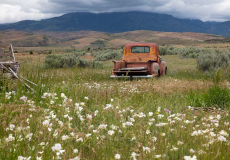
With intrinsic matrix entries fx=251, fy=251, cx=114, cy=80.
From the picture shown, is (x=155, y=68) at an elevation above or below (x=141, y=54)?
below

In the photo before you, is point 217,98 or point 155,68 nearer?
point 217,98

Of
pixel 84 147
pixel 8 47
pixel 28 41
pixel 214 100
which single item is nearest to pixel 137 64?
pixel 8 47

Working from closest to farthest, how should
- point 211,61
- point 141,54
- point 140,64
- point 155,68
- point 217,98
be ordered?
1. point 217,98
2. point 155,68
3. point 140,64
4. point 141,54
5. point 211,61

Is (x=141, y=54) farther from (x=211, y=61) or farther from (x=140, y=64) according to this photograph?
(x=211, y=61)

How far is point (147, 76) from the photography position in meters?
12.0

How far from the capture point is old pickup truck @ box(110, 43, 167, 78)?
41.7 feet

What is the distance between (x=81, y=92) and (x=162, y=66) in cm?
869

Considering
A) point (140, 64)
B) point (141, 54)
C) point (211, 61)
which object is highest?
point (141, 54)

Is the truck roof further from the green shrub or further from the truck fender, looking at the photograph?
the green shrub

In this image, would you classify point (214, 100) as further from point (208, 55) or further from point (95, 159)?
point (208, 55)

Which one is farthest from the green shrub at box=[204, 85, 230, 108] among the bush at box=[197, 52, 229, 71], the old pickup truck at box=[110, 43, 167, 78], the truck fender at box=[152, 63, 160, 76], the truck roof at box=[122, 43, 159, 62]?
the bush at box=[197, 52, 229, 71]

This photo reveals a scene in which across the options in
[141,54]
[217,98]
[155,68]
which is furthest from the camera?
[141,54]

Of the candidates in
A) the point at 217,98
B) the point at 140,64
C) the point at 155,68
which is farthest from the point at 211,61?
the point at 217,98

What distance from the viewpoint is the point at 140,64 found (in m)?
13.9
